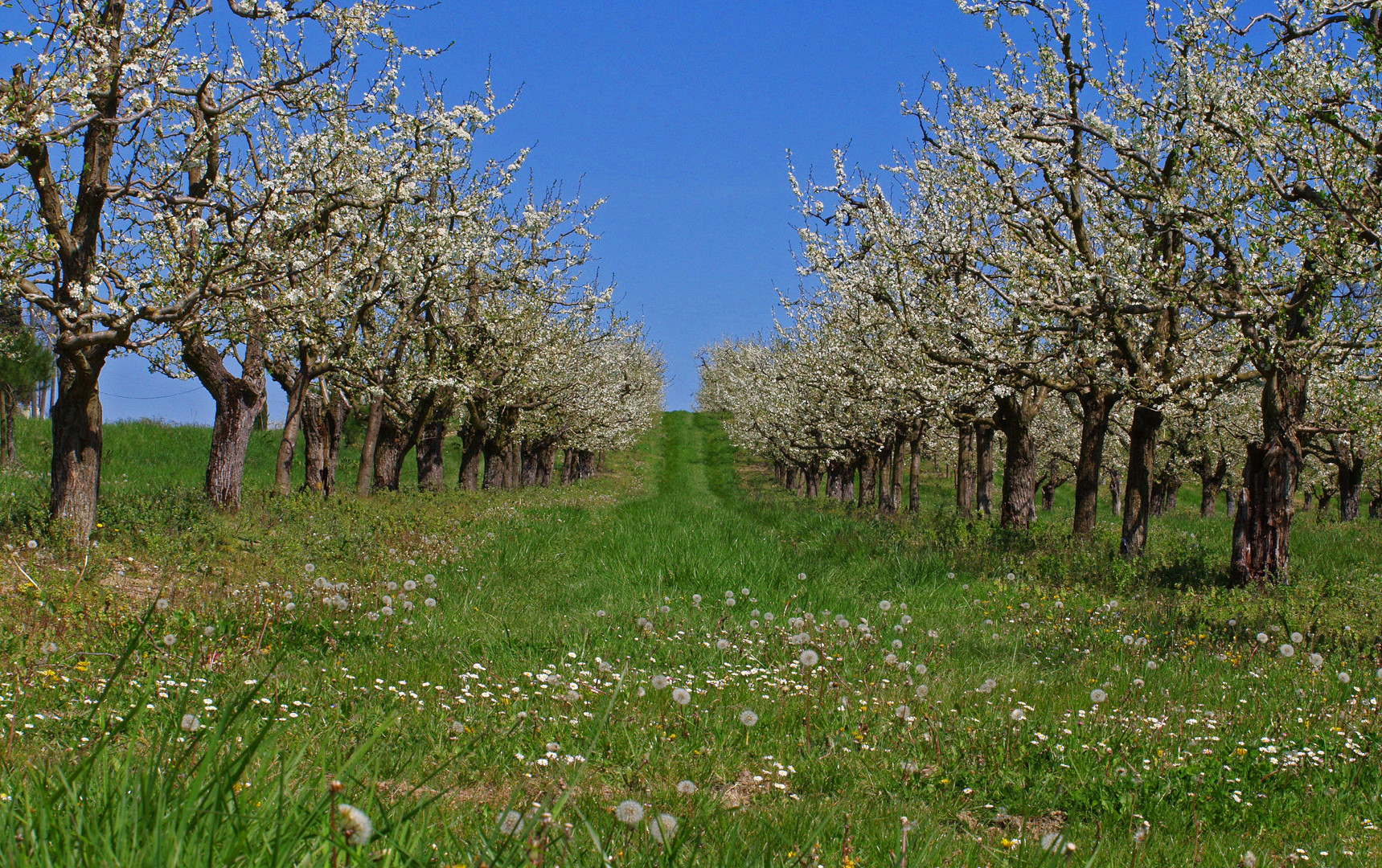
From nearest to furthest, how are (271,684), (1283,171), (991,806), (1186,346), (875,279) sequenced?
(991,806)
(271,684)
(1283,171)
(1186,346)
(875,279)

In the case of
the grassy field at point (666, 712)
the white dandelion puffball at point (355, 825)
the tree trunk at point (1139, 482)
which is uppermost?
the tree trunk at point (1139, 482)

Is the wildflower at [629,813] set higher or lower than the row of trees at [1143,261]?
lower

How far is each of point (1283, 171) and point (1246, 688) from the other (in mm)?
7000

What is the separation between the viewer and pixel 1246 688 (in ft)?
20.1

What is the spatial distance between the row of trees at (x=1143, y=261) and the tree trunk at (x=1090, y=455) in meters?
0.04

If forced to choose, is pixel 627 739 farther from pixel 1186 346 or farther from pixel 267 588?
pixel 1186 346

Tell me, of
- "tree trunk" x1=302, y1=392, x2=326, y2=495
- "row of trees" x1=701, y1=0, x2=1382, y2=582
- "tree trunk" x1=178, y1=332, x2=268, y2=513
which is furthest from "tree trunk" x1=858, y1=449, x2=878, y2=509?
"tree trunk" x1=178, y1=332, x2=268, y2=513

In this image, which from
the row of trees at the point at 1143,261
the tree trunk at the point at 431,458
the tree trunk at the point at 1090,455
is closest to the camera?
the row of trees at the point at 1143,261

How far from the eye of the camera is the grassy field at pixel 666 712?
6.85 ft

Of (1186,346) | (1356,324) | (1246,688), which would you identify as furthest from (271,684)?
(1186,346)

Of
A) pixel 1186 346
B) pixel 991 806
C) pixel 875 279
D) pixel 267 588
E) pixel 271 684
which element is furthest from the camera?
pixel 875 279

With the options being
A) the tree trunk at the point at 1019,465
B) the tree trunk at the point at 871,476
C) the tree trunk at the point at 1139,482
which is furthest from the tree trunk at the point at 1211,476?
the tree trunk at the point at 1139,482

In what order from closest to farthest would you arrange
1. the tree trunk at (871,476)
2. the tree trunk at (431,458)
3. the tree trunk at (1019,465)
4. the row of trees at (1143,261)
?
1. the row of trees at (1143,261)
2. the tree trunk at (1019,465)
3. the tree trunk at (431,458)
4. the tree trunk at (871,476)

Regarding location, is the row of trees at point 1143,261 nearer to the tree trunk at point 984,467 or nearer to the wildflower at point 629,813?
the tree trunk at point 984,467
